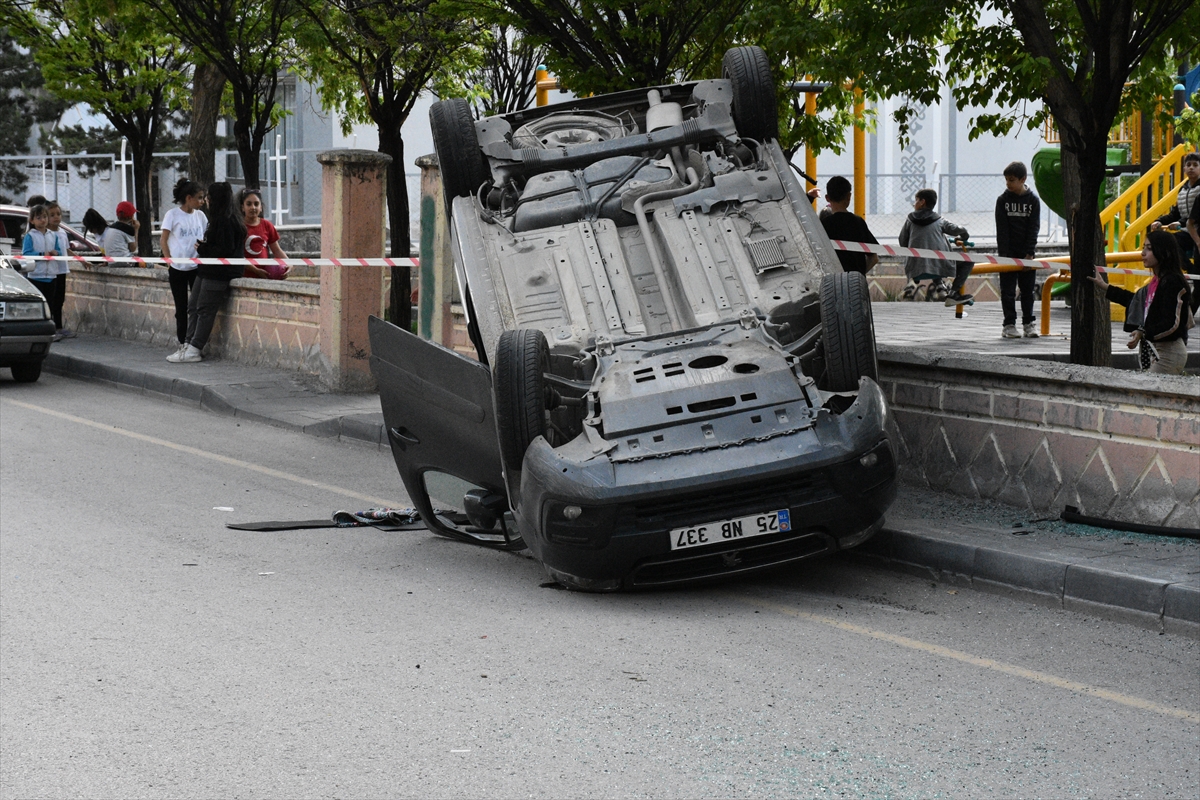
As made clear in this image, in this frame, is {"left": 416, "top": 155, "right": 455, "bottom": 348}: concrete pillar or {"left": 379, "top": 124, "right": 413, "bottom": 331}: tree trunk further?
{"left": 379, "top": 124, "right": 413, "bottom": 331}: tree trunk

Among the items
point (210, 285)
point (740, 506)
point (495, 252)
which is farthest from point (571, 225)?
point (210, 285)

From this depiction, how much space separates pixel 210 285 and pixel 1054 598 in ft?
36.4

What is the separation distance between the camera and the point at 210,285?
51.1 feet

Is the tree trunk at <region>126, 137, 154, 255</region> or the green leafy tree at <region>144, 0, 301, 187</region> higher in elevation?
the green leafy tree at <region>144, 0, 301, 187</region>

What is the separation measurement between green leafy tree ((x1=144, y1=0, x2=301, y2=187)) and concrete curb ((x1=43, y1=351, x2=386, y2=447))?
4.24 meters

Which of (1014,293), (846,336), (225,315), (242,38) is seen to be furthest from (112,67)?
(846,336)

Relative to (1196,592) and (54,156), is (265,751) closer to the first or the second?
(1196,592)

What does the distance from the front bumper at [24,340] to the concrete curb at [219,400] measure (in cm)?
81

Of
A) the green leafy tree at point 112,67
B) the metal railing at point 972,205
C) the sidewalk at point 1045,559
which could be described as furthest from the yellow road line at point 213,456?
the metal railing at point 972,205

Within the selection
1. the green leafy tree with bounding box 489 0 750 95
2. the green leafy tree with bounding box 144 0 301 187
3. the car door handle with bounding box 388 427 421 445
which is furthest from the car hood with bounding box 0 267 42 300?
the car door handle with bounding box 388 427 421 445

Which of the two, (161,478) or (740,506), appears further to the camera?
(161,478)

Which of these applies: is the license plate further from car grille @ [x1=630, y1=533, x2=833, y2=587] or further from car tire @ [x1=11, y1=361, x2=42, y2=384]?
car tire @ [x1=11, y1=361, x2=42, y2=384]

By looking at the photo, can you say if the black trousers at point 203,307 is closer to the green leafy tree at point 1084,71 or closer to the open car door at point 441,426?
the green leafy tree at point 1084,71

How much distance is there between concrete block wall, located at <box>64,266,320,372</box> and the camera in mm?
14633
